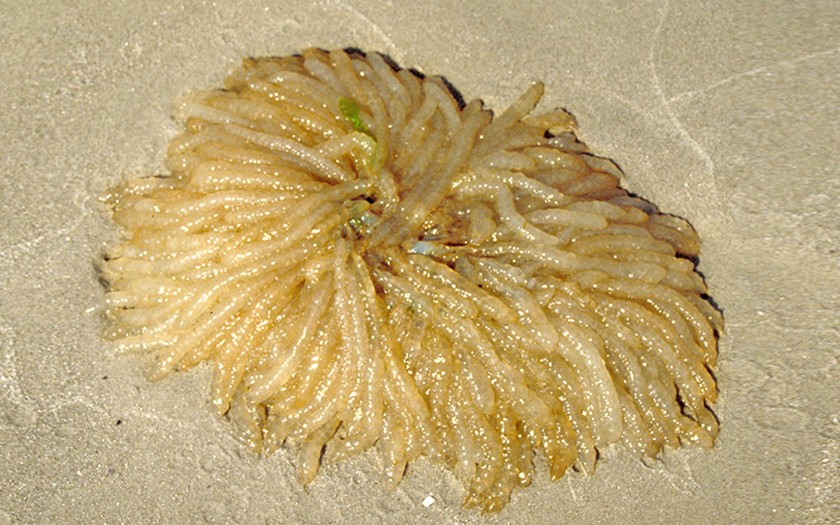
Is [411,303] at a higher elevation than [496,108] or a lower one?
lower

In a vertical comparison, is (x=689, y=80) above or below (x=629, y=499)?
above

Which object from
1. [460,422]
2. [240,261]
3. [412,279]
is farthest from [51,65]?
[460,422]

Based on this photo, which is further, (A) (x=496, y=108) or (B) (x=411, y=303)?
(A) (x=496, y=108)

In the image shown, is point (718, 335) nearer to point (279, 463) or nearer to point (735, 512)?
point (735, 512)
